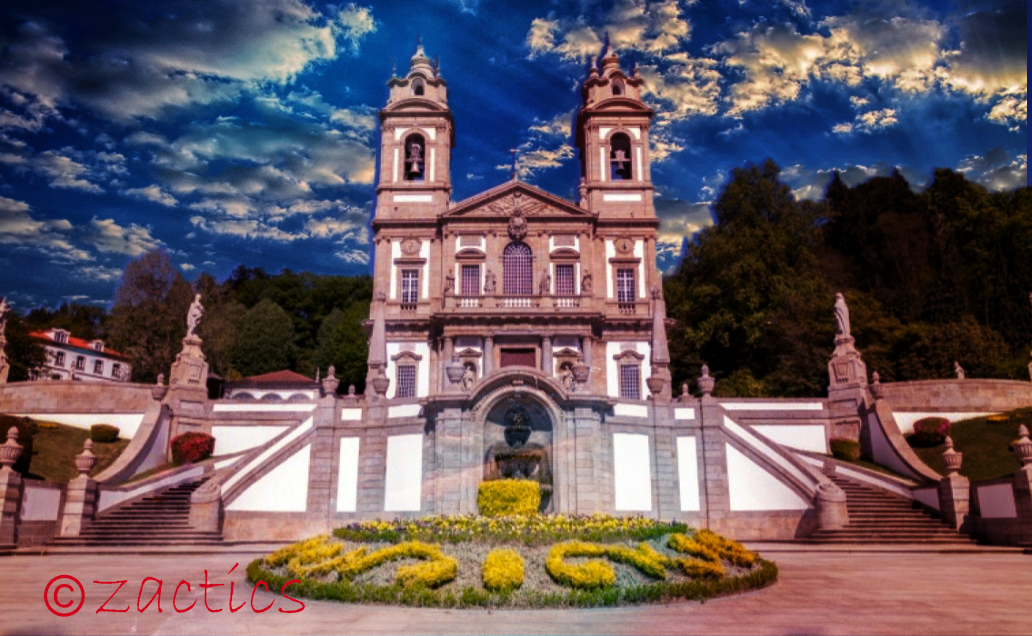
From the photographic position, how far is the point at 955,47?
118ft

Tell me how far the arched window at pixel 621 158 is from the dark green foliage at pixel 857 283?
9.43m

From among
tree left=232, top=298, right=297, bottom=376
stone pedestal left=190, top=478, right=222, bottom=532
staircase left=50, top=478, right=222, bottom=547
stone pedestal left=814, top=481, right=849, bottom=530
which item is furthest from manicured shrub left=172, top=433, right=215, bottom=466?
tree left=232, top=298, right=297, bottom=376

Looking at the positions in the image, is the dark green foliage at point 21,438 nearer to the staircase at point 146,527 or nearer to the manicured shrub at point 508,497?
the staircase at point 146,527

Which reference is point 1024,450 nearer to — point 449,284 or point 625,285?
point 625,285

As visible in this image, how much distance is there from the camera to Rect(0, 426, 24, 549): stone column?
58.9 feet

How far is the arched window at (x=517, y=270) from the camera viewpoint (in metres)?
37.9

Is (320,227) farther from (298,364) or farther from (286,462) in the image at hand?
(286,462)

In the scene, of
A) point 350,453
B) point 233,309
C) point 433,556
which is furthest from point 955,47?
point 233,309

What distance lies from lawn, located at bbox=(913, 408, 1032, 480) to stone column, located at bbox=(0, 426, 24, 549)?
27035 mm

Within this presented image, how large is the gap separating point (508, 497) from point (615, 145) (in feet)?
94.0

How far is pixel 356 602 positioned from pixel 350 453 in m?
13.4

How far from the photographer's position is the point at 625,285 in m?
38.4

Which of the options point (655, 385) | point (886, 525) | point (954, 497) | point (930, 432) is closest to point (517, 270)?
point (655, 385)

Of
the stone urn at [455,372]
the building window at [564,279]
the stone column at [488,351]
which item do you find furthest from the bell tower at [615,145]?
the stone urn at [455,372]
